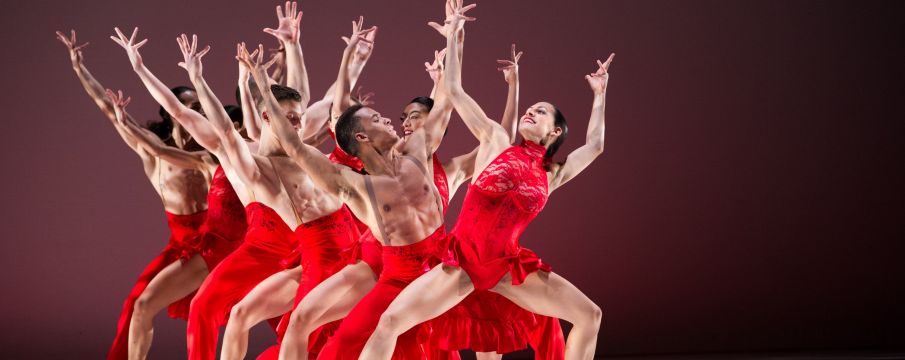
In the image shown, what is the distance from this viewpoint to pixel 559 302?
4.25m

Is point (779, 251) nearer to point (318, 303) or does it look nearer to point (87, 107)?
point (318, 303)

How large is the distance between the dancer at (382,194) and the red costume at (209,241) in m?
1.33

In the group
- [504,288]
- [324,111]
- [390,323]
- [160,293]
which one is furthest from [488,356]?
[160,293]

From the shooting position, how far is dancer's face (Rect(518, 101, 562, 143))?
457cm

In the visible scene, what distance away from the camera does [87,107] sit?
24.1ft

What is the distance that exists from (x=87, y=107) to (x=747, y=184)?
4.30 meters

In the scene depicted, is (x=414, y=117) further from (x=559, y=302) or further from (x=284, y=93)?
(x=559, y=302)

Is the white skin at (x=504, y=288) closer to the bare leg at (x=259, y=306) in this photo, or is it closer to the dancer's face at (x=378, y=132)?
the dancer's face at (x=378, y=132)

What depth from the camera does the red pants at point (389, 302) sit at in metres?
4.27

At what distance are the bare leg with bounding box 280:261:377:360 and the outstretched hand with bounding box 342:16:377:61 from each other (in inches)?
45.2

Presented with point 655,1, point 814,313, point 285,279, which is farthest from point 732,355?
point 285,279

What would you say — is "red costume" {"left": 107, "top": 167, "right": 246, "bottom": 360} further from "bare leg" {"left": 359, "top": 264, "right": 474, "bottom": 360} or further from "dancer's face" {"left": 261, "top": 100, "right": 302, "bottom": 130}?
"bare leg" {"left": 359, "top": 264, "right": 474, "bottom": 360}

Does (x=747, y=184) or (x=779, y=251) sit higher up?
(x=747, y=184)

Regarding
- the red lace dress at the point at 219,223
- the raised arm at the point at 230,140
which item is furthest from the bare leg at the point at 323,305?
the red lace dress at the point at 219,223
